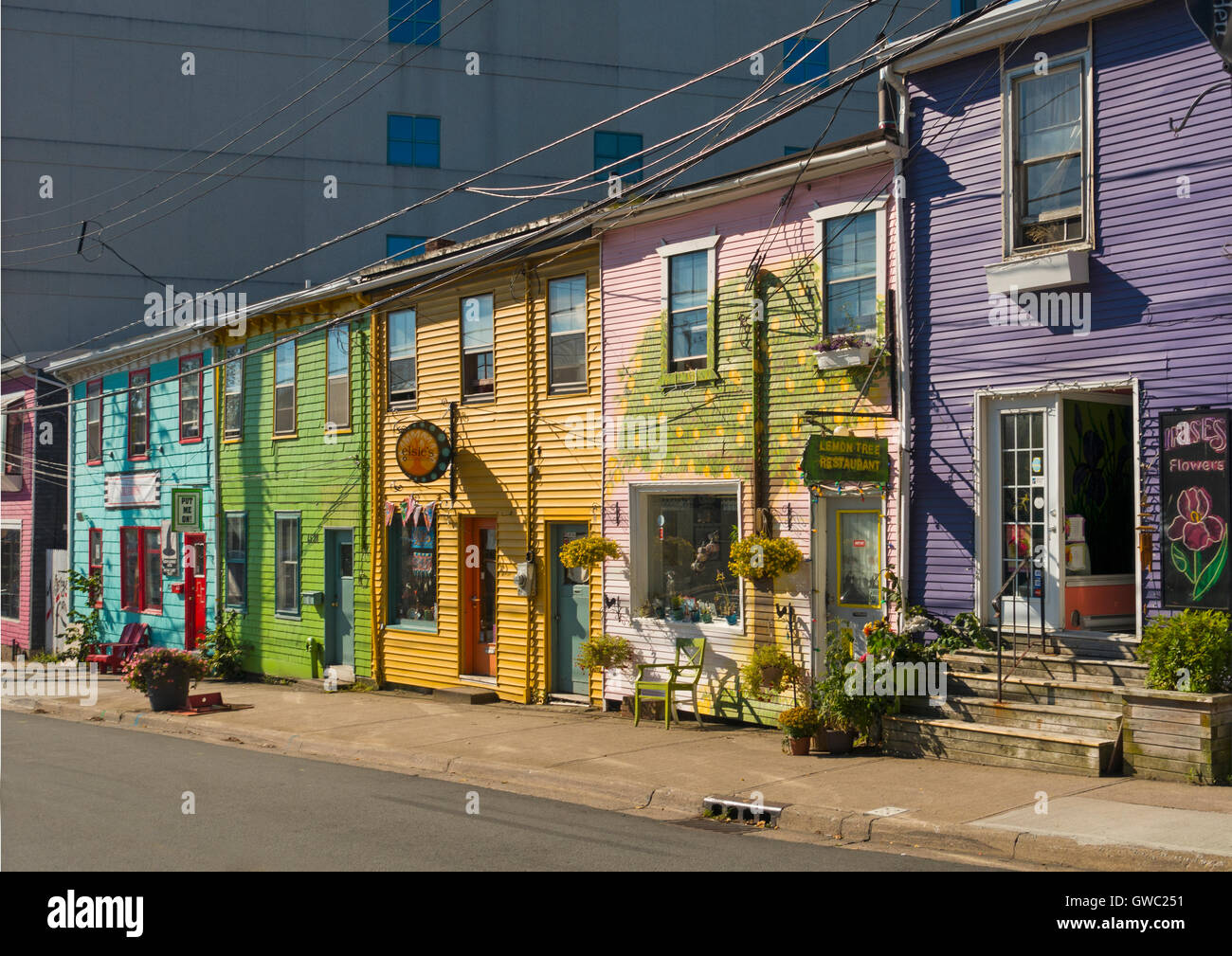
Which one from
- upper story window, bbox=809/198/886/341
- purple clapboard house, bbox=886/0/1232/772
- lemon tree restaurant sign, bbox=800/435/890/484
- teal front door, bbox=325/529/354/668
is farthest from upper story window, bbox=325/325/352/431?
purple clapboard house, bbox=886/0/1232/772

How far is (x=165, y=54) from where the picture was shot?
3803cm

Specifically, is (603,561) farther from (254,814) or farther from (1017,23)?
(1017,23)

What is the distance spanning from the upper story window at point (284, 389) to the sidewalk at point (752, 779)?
6.75m

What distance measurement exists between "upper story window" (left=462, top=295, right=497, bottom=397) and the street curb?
20.6ft

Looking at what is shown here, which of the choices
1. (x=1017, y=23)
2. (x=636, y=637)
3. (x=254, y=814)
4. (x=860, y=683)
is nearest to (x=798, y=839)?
(x=860, y=683)

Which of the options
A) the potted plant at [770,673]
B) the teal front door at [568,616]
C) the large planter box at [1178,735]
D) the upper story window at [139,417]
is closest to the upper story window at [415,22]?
the upper story window at [139,417]

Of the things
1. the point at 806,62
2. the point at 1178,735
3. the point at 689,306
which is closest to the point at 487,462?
the point at 689,306

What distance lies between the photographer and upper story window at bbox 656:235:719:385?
1630cm

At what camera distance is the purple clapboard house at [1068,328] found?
38.8ft

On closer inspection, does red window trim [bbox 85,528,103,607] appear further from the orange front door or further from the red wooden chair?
the orange front door

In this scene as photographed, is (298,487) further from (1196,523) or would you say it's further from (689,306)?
(1196,523)

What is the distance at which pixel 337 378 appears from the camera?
22906mm

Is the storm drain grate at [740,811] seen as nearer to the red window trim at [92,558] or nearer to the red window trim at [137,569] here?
the red window trim at [137,569]
